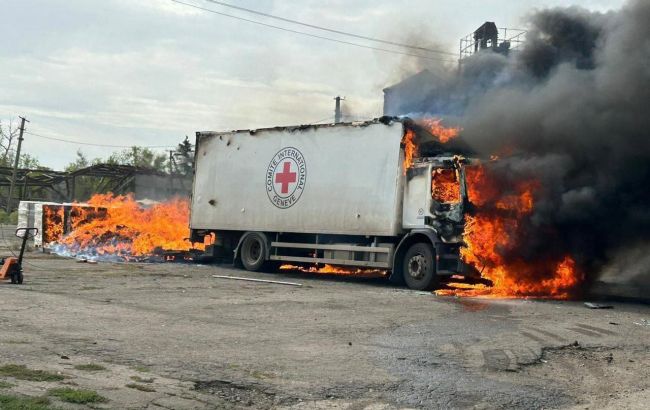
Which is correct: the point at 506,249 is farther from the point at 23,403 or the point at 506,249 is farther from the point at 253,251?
the point at 23,403

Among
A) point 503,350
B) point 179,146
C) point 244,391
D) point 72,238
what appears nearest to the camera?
point 244,391

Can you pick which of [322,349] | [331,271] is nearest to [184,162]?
[331,271]

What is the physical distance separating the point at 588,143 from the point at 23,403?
11171 millimetres

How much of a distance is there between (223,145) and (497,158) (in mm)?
8385

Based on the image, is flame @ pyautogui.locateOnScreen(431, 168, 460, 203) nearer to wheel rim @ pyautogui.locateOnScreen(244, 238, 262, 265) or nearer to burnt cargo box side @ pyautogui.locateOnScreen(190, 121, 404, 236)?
burnt cargo box side @ pyautogui.locateOnScreen(190, 121, 404, 236)

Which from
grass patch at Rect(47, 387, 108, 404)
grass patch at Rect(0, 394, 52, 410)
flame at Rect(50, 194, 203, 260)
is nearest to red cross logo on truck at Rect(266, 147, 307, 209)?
flame at Rect(50, 194, 203, 260)

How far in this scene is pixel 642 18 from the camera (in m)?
12.4

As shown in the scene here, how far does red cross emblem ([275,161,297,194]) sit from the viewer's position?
1633 centimetres

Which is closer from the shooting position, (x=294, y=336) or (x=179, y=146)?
(x=294, y=336)

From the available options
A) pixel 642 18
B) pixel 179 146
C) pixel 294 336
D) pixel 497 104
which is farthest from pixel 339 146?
pixel 179 146

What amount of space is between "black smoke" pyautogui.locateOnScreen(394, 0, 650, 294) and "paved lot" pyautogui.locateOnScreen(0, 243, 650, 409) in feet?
4.86

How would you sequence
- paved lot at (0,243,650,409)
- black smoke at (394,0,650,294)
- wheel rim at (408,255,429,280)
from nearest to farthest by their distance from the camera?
paved lot at (0,243,650,409) < black smoke at (394,0,650,294) < wheel rim at (408,255,429,280)

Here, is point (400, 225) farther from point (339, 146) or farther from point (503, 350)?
point (503, 350)

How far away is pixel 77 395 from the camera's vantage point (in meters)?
4.53
